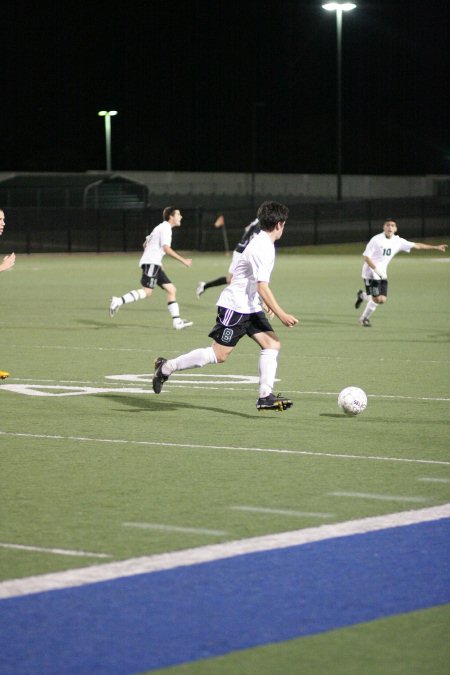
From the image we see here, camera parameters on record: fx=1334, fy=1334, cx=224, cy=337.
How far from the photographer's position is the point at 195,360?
Answer: 11984mm

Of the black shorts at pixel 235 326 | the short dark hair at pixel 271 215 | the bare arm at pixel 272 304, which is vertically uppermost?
the short dark hair at pixel 271 215

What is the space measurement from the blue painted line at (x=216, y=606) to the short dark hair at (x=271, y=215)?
4.95 metres

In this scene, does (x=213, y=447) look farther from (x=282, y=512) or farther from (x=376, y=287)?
(x=376, y=287)

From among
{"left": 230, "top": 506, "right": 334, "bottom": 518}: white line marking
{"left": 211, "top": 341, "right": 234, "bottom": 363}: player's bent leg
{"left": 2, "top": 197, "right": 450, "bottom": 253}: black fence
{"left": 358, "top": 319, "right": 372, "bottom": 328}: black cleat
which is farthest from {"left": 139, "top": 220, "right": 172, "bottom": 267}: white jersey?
{"left": 2, "top": 197, "right": 450, "bottom": 253}: black fence

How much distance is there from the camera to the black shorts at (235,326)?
11742 millimetres

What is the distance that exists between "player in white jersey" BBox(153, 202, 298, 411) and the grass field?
1.36 ft

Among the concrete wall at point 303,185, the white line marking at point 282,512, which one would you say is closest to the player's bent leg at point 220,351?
the white line marking at point 282,512

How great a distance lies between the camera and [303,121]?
11275cm

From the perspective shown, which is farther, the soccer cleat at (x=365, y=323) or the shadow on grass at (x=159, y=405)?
the soccer cleat at (x=365, y=323)

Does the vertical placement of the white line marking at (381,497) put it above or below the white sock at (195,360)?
below

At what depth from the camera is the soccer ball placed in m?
11.6

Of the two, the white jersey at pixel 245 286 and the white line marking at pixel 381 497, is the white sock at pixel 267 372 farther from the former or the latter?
the white line marking at pixel 381 497

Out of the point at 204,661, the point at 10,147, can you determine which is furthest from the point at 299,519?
the point at 10,147

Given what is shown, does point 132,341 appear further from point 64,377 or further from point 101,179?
point 101,179
